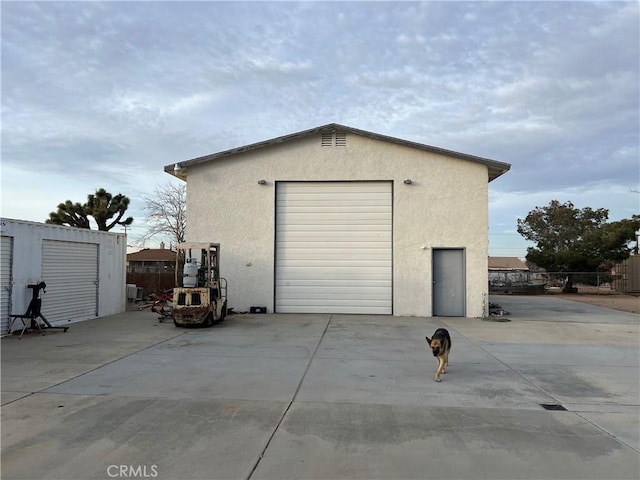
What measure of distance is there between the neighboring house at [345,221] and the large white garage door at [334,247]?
0.13 feet

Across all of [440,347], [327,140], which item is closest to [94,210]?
[327,140]

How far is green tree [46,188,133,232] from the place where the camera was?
32.0 m

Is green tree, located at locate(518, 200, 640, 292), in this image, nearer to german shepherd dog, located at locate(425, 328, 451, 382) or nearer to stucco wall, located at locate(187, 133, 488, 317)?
stucco wall, located at locate(187, 133, 488, 317)

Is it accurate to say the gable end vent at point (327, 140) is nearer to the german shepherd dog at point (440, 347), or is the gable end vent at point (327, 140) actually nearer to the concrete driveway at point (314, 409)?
the concrete driveway at point (314, 409)

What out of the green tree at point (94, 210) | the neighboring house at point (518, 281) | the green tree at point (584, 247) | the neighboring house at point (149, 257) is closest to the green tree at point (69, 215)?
the green tree at point (94, 210)

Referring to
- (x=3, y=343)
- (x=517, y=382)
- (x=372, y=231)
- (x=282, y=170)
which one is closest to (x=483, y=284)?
(x=372, y=231)

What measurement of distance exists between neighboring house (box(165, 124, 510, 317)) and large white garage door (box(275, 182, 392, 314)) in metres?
0.04

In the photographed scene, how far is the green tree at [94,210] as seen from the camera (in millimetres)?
32031

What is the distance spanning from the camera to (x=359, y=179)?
18172 millimetres

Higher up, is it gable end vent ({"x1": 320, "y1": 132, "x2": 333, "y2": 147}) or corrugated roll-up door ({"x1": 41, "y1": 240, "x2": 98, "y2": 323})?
gable end vent ({"x1": 320, "y1": 132, "x2": 333, "y2": 147})
